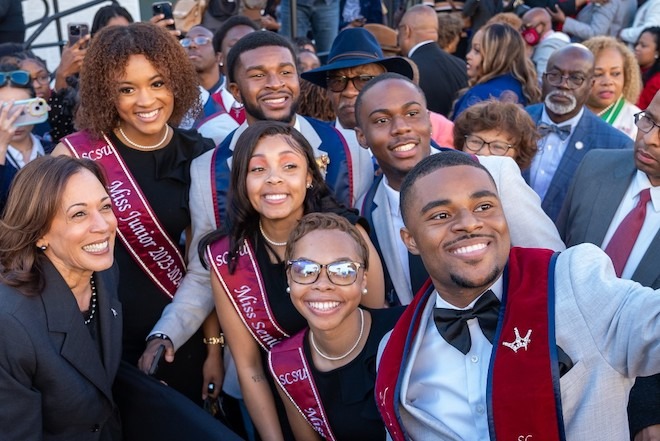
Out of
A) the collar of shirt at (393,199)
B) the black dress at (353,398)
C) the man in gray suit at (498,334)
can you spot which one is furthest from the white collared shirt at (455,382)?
the collar of shirt at (393,199)

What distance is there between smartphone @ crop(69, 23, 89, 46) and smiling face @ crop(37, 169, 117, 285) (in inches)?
106

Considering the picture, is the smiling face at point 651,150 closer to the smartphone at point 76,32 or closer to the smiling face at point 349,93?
the smiling face at point 349,93

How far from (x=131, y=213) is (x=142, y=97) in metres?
0.51

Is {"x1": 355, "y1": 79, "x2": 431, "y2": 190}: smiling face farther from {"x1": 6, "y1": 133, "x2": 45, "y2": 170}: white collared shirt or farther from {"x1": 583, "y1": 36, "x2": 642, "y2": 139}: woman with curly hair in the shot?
{"x1": 583, "y1": 36, "x2": 642, "y2": 139}: woman with curly hair

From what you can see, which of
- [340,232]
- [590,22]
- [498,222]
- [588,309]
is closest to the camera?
[588,309]

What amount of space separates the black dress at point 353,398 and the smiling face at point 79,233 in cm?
86

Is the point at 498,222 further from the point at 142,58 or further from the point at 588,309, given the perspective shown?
the point at 142,58

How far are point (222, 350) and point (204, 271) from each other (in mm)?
425

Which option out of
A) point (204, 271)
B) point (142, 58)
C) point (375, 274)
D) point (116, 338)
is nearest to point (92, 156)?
point (142, 58)

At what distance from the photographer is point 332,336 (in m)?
2.61

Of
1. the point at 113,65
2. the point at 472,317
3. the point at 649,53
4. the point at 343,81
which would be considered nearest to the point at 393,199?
the point at 472,317

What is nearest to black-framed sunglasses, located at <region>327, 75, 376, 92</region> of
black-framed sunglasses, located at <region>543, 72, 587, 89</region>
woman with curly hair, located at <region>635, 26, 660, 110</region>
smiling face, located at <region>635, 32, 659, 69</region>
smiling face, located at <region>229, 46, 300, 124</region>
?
smiling face, located at <region>229, 46, 300, 124</region>

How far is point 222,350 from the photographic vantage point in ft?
11.0

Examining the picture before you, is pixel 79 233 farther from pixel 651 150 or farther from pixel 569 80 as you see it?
pixel 569 80
